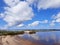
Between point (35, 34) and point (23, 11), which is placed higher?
point (23, 11)

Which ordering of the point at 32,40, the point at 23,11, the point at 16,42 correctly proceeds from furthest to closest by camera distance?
the point at 32,40 < the point at 16,42 < the point at 23,11

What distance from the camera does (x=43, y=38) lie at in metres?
3.10

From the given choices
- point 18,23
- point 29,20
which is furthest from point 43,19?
point 18,23

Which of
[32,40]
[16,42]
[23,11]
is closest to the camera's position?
[23,11]

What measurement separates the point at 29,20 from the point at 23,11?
0.24 meters

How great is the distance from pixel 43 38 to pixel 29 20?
0.57 metres

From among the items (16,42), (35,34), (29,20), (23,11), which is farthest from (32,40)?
(23,11)

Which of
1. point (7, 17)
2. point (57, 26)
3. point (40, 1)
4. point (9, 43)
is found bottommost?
point (9, 43)

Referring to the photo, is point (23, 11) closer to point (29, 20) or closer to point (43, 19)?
point (29, 20)

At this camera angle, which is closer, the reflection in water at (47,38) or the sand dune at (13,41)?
the sand dune at (13,41)

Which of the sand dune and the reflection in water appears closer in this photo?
the sand dune

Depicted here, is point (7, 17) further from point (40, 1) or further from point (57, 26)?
point (57, 26)

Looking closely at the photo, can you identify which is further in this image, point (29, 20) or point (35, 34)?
point (35, 34)

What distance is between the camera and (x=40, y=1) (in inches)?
115
